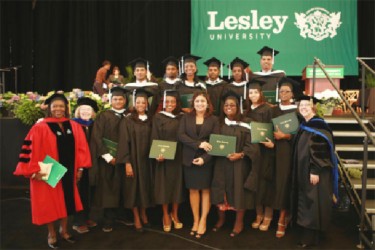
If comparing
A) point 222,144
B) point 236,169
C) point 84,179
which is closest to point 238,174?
point 236,169

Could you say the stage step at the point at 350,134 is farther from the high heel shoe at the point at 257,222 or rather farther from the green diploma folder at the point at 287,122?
the high heel shoe at the point at 257,222

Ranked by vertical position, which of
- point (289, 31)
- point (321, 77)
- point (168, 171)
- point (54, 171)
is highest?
point (289, 31)

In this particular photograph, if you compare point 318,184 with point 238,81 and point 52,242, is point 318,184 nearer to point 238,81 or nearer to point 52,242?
point 238,81

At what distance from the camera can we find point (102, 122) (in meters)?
3.93

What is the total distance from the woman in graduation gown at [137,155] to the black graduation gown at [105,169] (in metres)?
0.10

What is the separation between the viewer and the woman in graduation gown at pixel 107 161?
386cm

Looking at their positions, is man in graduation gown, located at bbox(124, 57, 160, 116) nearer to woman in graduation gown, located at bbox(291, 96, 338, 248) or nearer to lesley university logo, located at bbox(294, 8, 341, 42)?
woman in graduation gown, located at bbox(291, 96, 338, 248)

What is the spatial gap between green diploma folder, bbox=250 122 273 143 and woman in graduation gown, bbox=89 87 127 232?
151 cm

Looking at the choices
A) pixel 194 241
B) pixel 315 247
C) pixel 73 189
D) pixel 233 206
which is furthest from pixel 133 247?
pixel 315 247

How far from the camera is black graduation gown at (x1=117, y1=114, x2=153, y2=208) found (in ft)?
12.8

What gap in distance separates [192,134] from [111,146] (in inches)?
37.4

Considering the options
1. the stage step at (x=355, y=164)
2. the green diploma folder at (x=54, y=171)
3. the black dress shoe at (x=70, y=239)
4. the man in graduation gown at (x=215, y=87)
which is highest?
the man in graduation gown at (x=215, y=87)

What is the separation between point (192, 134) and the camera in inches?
149

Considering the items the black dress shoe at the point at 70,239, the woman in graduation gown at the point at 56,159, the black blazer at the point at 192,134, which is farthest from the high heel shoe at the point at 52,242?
the black blazer at the point at 192,134
